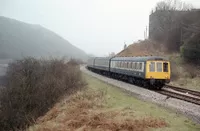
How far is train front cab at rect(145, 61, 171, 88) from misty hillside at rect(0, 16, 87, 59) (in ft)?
359

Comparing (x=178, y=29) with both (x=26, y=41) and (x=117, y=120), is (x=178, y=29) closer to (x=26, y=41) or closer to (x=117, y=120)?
(x=117, y=120)

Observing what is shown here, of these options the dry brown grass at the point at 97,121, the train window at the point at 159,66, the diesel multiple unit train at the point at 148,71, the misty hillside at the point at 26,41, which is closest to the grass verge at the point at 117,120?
the dry brown grass at the point at 97,121

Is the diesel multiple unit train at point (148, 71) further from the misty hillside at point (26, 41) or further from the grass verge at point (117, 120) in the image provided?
the misty hillside at point (26, 41)

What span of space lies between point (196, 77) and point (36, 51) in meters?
127

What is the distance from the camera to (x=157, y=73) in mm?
24391

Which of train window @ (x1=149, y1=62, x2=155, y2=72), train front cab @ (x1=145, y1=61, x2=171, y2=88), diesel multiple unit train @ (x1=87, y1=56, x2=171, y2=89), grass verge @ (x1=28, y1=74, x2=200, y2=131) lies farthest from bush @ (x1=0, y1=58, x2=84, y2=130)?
grass verge @ (x1=28, y1=74, x2=200, y2=131)

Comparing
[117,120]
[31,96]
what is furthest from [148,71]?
[117,120]

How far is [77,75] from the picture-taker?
89.2ft

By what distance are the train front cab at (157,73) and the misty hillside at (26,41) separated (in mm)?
109574

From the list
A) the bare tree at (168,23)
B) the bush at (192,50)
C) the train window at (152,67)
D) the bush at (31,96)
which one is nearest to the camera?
the bush at (31,96)

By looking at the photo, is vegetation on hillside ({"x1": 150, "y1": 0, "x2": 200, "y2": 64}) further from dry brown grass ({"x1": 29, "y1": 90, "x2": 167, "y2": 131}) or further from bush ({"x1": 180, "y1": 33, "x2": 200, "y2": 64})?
dry brown grass ({"x1": 29, "y1": 90, "x2": 167, "y2": 131})

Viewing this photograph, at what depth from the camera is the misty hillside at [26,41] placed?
142 m

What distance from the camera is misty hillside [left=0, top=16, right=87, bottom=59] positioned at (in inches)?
5586

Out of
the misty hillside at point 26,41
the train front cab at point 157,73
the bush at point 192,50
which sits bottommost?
the train front cab at point 157,73
